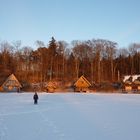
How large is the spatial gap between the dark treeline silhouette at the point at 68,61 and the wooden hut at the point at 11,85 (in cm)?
1201

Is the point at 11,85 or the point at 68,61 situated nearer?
the point at 11,85

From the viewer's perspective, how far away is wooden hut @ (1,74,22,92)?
63.7m

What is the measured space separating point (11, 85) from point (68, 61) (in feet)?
78.4

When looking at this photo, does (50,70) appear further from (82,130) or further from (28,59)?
(82,130)

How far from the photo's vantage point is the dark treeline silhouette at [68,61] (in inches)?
3142

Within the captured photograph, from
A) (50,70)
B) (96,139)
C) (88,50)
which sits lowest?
(96,139)

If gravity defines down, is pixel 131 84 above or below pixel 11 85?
above

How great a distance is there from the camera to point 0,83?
2785 inches

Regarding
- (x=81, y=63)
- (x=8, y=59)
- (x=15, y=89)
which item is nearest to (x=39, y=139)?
(x=15, y=89)

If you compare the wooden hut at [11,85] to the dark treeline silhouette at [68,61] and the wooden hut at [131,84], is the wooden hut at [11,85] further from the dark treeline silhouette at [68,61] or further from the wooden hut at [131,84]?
the wooden hut at [131,84]

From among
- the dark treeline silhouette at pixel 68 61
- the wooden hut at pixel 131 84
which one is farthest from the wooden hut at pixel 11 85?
the wooden hut at pixel 131 84

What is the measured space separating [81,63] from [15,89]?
24.8 m

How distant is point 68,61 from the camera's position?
83.4 metres

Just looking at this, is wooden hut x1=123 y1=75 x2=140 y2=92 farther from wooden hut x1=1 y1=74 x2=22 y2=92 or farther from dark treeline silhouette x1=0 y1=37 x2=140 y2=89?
wooden hut x1=1 y1=74 x2=22 y2=92
